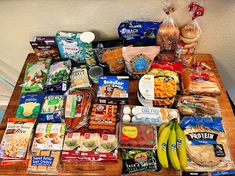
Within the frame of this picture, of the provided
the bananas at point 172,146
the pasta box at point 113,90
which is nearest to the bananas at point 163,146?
the bananas at point 172,146

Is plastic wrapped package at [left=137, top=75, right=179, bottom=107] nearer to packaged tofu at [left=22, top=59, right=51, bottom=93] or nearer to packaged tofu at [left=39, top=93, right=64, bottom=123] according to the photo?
packaged tofu at [left=39, top=93, right=64, bottom=123]

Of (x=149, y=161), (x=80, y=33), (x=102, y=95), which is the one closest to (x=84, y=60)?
(x=80, y=33)

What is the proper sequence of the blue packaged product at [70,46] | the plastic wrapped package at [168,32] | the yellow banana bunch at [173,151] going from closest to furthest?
the yellow banana bunch at [173,151] → the plastic wrapped package at [168,32] → the blue packaged product at [70,46]

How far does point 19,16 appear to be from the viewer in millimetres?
1163

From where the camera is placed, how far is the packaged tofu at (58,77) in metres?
1.14

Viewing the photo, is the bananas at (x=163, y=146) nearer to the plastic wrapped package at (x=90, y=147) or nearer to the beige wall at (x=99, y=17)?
the plastic wrapped package at (x=90, y=147)

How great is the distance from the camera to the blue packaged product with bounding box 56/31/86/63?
1137 mm

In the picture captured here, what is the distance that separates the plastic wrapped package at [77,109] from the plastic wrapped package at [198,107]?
404 millimetres

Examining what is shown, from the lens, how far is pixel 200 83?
3.61ft

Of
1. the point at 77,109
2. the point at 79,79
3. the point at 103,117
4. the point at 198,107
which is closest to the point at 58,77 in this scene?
the point at 79,79

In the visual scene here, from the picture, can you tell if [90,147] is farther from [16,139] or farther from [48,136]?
[16,139]

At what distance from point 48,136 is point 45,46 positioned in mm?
447

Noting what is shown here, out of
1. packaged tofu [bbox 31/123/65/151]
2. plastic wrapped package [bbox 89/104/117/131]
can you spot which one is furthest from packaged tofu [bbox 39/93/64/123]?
plastic wrapped package [bbox 89/104/117/131]

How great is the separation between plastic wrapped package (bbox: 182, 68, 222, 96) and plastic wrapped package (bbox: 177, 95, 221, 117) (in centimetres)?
3
